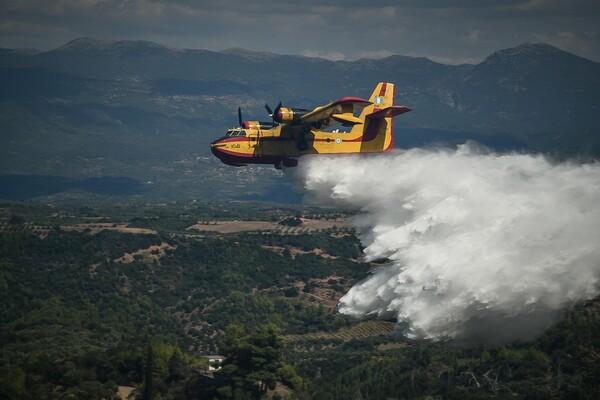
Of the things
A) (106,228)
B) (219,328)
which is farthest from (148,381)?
(106,228)

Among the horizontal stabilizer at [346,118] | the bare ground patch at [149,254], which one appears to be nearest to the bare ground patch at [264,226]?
the bare ground patch at [149,254]

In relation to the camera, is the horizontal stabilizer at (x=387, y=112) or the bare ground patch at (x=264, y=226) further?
the bare ground patch at (x=264, y=226)

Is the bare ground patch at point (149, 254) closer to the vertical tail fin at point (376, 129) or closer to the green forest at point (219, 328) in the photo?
the green forest at point (219, 328)

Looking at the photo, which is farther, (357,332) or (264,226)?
(264,226)

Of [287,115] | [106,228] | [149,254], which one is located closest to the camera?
[287,115]

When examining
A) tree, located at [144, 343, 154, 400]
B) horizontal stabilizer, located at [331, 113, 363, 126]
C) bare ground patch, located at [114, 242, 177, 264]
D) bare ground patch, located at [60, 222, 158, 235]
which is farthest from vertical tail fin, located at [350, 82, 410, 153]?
bare ground patch, located at [60, 222, 158, 235]

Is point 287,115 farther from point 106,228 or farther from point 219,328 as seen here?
point 106,228
